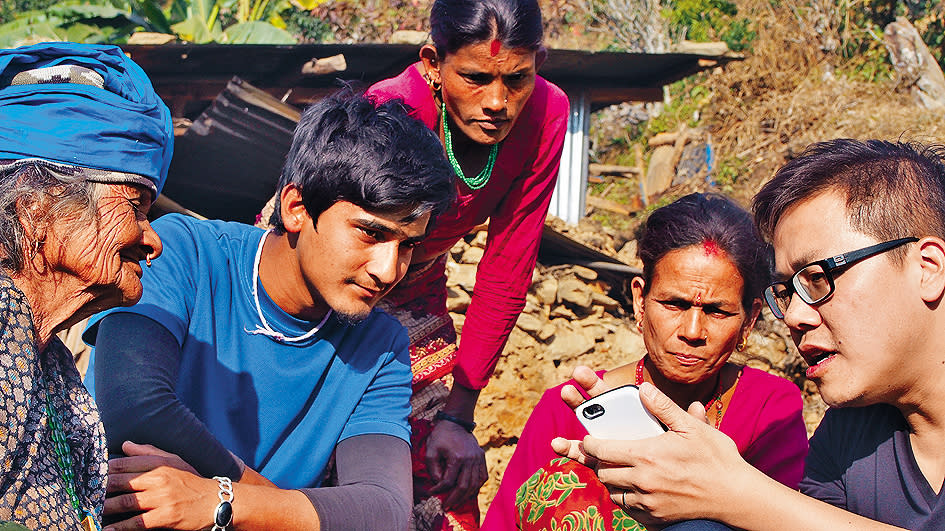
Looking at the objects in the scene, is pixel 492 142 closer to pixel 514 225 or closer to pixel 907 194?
pixel 514 225

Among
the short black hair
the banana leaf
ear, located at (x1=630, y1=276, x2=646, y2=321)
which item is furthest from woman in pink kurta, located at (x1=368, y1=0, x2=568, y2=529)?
the banana leaf

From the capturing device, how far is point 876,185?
1980 mm

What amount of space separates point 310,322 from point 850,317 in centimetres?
155

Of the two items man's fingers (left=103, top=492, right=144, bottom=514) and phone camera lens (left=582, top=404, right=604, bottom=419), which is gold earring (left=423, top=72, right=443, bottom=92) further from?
man's fingers (left=103, top=492, right=144, bottom=514)

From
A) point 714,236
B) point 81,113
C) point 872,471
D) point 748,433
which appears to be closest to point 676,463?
point 872,471

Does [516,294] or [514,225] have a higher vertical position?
[514,225]

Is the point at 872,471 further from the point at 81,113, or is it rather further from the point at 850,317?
the point at 81,113

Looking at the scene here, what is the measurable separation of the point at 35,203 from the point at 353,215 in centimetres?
95

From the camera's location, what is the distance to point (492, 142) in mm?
3125

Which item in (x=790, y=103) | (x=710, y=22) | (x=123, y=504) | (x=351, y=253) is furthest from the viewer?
(x=710, y=22)

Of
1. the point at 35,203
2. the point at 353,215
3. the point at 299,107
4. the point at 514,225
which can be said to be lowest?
the point at 299,107

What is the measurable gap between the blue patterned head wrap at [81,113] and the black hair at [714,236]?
175 centimetres

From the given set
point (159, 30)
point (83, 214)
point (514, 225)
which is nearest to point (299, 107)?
point (514, 225)

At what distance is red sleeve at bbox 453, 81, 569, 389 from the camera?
137 inches
